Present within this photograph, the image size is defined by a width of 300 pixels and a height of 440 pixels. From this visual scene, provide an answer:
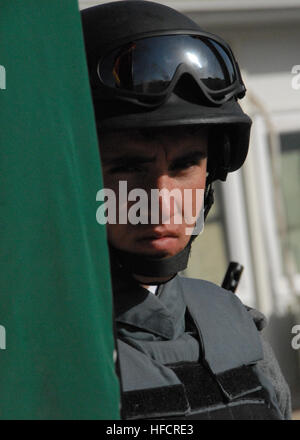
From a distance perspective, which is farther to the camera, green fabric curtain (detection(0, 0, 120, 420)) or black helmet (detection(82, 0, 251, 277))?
black helmet (detection(82, 0, 251, 277))

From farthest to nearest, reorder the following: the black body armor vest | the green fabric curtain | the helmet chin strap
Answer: the helmet chin strap < the black body armor vest < the green fabric curtain

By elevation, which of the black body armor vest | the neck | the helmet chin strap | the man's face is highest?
the man's face

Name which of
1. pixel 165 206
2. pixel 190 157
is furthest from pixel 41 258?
pixel 190 157

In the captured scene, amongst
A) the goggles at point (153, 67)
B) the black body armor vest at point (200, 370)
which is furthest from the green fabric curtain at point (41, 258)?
the goggles at point (153, 67)

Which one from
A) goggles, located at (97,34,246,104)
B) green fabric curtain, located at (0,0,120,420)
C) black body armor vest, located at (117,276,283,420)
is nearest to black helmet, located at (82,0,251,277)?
goggles, located at (97,34,246,104)

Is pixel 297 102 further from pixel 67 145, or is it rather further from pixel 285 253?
pixel 67 145

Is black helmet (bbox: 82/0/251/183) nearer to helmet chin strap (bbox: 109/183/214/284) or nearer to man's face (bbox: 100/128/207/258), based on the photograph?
man's face (bbox: 100/128/207/258)

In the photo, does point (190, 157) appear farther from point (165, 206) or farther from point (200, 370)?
point (200, 370)

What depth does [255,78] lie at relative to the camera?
477 centimetres

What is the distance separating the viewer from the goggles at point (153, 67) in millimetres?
1388

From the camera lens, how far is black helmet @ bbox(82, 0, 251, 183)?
1375 millimetres

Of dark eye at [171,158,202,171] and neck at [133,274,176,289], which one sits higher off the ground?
dark eye at [171,158,202,171]

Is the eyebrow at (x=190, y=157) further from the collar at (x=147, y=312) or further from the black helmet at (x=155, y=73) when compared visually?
the collar at (x=147, y=312)

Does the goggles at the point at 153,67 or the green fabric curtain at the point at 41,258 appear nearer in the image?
the green fabric curtain at the point at 41,258
